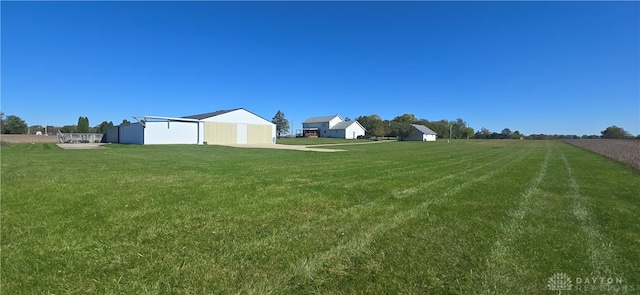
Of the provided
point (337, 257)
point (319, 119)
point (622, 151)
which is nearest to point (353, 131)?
point (319, 119)

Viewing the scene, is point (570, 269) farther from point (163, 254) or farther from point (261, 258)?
point (163, 254)

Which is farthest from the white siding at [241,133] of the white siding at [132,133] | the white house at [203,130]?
the white siding at [132,133]

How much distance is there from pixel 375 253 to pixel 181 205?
12.2 ft

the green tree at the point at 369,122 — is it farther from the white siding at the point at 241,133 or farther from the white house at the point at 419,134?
the white siding at the point at 241,133

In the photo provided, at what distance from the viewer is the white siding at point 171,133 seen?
106 feet

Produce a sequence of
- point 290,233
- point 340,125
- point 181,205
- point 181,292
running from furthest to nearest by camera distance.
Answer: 1. point 340,125
2. point 181,205
3. point 290,233
4. point 181,292

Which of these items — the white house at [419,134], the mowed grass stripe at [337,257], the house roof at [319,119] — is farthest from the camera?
the house roof at [319,119]

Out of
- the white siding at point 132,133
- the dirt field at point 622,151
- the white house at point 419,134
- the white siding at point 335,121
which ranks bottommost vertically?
the dirt field at point 622,151

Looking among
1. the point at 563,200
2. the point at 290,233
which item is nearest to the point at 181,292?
the point at 290,233

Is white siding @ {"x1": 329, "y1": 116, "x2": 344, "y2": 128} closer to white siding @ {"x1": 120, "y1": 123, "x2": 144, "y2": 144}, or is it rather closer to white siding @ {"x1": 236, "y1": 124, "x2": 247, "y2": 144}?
white siding @ {"x1": 236, "y1": 124, "x2": 247, "y2": 144}

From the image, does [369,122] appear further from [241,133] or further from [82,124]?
[82,124]

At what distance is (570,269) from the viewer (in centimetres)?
305

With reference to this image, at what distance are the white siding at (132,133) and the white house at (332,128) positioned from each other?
50.7m

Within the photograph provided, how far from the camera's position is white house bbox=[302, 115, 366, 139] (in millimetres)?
78512
